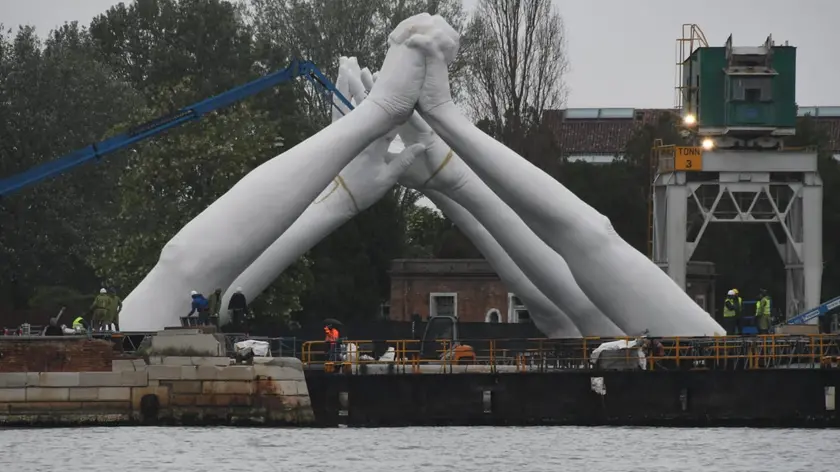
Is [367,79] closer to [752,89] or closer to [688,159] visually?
[688,159]

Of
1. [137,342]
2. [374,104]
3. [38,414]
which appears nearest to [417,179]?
[374,104]

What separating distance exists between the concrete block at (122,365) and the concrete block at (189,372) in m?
1.08

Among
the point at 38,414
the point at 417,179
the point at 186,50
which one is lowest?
the point at 38,414

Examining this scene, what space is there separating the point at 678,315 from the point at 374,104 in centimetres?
956

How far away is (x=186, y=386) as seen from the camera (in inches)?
2083

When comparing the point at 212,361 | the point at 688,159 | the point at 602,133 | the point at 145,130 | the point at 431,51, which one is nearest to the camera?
the point at 212,361

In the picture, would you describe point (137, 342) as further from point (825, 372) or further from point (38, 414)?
point (825, 372)

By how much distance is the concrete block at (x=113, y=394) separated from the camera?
5291cm

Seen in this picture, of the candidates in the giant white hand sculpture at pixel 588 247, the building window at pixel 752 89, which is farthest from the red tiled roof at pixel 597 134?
the giant white hand sculpture at pixel 588 247

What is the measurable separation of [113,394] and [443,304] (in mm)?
42167

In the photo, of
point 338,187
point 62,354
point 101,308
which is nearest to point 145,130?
point 338,187

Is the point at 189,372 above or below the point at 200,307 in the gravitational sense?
below

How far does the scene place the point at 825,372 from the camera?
186 feet

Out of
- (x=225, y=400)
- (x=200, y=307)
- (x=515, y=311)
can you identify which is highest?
(x=515, y=311)
